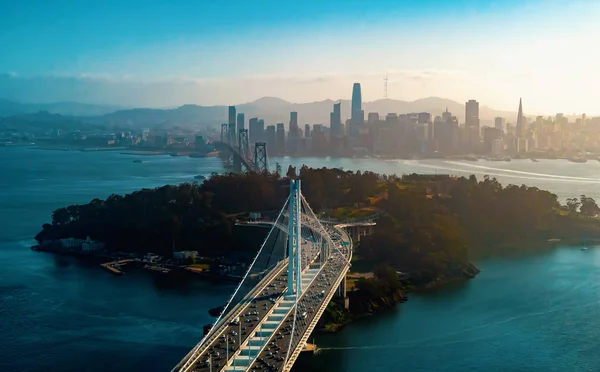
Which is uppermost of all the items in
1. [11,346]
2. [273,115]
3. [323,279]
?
[273,115]

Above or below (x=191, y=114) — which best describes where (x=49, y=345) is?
below

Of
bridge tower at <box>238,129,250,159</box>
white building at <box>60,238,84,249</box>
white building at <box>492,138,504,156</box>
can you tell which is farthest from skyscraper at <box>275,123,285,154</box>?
white building at <box>60,238,84,249</box>

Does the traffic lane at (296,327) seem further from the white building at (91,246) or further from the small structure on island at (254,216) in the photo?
the white building at (91,246)

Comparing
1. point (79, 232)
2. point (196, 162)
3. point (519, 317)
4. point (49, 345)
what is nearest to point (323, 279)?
point (519, 317)

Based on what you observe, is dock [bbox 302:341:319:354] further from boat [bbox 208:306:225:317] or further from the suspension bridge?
boat [bbox 208:306:225:317]

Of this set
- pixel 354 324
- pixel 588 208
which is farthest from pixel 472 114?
pixel 354 324

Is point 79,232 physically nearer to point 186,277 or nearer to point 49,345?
point 186,277
